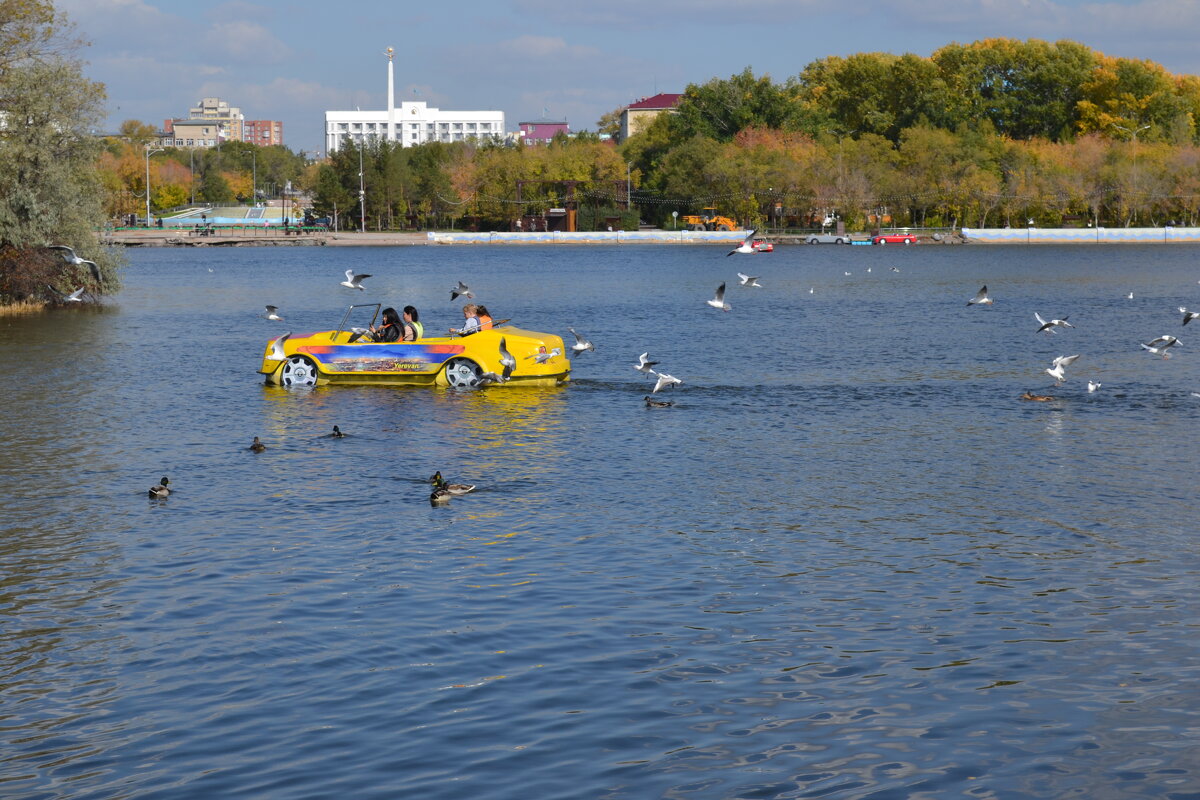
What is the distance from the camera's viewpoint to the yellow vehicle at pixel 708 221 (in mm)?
151512

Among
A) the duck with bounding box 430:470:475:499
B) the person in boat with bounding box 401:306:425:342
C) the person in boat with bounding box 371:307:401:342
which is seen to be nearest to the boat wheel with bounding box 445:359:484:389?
the person in boat with bounding box 401:306:425:342

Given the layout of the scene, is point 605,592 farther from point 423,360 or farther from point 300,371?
point 300,371

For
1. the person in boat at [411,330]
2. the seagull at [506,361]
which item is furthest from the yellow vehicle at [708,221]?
the seagull at [506,361]

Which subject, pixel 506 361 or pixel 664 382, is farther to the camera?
pixel 664 382

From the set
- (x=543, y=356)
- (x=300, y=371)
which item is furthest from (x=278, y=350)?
(x=543, y=356)

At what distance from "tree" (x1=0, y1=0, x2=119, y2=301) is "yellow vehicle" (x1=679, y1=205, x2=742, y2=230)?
10654 cm

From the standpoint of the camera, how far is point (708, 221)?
15362cm

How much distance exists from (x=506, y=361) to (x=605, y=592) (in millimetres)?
14470

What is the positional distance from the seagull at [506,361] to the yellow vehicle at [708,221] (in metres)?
126

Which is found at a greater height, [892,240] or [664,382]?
[892,240]

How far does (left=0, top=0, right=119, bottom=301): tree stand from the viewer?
47.0 metres

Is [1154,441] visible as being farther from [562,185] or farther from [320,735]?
[562,185]

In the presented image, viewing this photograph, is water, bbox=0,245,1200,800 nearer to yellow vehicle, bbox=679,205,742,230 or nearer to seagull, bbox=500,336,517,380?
seagull, bbox=500,336,517,380

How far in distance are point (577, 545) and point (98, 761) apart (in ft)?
21.8
